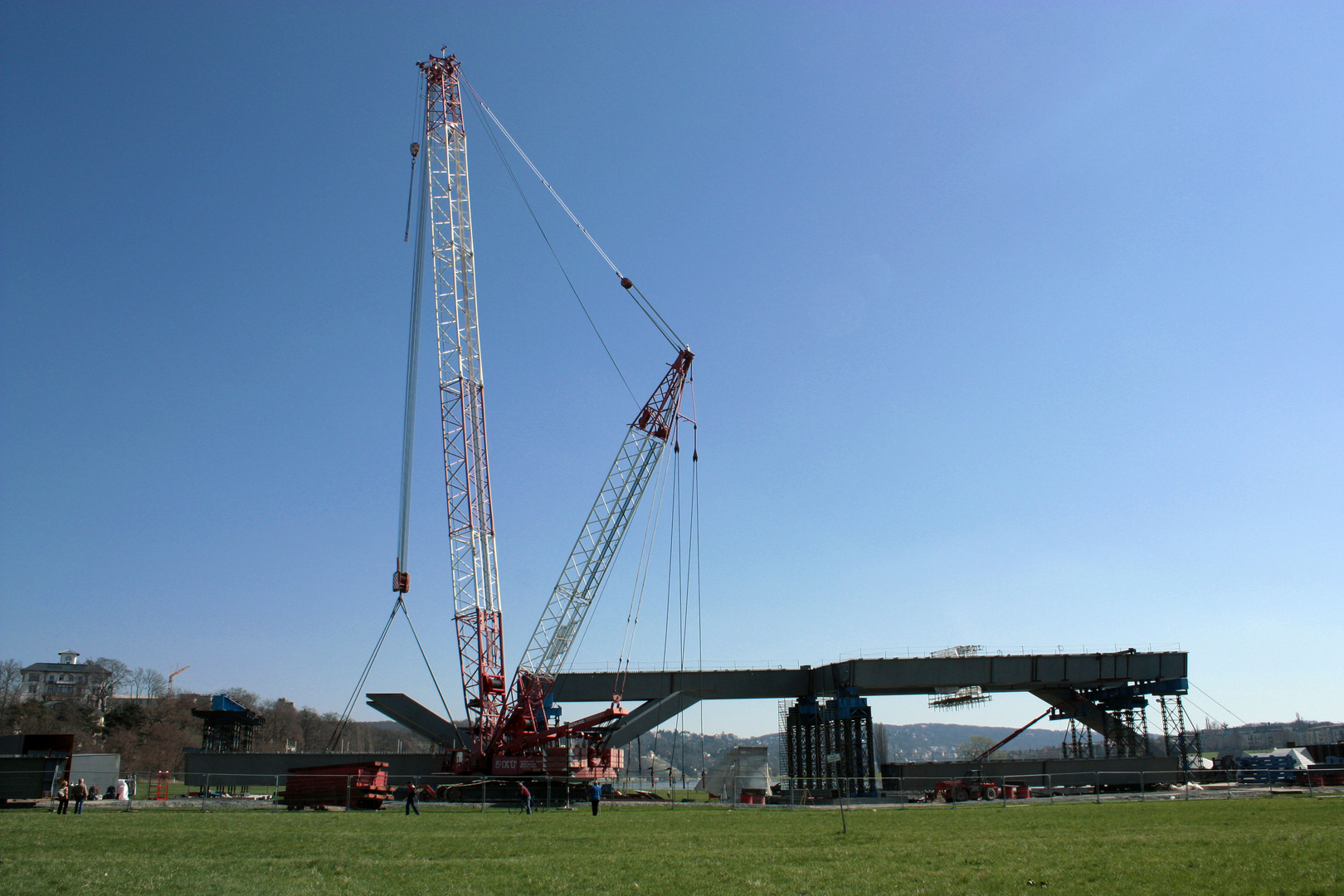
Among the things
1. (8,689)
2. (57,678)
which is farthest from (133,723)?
(57,678)

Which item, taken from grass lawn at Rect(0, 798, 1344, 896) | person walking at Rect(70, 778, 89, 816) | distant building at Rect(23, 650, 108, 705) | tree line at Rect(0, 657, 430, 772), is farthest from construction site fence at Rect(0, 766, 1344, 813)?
distant building at Rect(23, 650, 108, 705)

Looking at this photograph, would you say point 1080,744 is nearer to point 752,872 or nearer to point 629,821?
point 629,821

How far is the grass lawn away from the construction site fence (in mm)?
11159

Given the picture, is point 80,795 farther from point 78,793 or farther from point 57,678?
point 57,678

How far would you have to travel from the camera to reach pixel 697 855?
806 inches

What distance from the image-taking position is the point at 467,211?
6091cm

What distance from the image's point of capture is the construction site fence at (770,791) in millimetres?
42344

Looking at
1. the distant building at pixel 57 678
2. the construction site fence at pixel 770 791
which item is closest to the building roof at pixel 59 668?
the distant building at pixel 57 678

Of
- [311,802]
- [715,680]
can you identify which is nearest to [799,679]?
[715,680]

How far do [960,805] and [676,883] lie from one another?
1241 inches

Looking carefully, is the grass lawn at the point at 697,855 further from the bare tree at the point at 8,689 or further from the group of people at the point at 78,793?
the bare tree at the point at 8,689

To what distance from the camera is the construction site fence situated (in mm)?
42344

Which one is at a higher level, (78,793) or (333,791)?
(78,793)

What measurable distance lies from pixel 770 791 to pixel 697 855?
4013cm
